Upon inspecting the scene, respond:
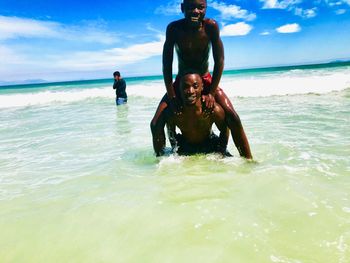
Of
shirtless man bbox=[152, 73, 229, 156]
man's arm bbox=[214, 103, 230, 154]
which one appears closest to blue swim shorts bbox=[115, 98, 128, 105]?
shirtless man bbox=[152, 73, 229, 156]

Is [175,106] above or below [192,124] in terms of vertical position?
above

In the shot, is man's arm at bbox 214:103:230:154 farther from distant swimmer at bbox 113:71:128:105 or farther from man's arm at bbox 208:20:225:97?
distant swimmer at bbox 113:71:128:105

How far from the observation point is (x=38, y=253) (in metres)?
2.22

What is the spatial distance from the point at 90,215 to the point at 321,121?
5.80 metres

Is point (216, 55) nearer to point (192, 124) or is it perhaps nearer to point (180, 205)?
point (192, 124)

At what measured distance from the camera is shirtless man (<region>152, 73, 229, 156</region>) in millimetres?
4035

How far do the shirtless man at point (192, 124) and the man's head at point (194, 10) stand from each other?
654 millimetres

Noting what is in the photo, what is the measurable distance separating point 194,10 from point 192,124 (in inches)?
57.4

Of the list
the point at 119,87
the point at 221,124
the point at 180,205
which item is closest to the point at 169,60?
the point at 221,124

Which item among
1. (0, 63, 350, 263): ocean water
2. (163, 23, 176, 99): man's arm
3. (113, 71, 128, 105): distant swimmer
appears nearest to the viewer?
(0, 63, 350, 263): ocean water

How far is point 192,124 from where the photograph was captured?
438 cm

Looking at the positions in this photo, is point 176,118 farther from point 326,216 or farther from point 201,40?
point 326,216

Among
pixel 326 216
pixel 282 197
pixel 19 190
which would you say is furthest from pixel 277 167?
pixel 19 190

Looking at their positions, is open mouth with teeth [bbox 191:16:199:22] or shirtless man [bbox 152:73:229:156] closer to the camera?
open mouth with teeth [bbox 191:16:199:22]
